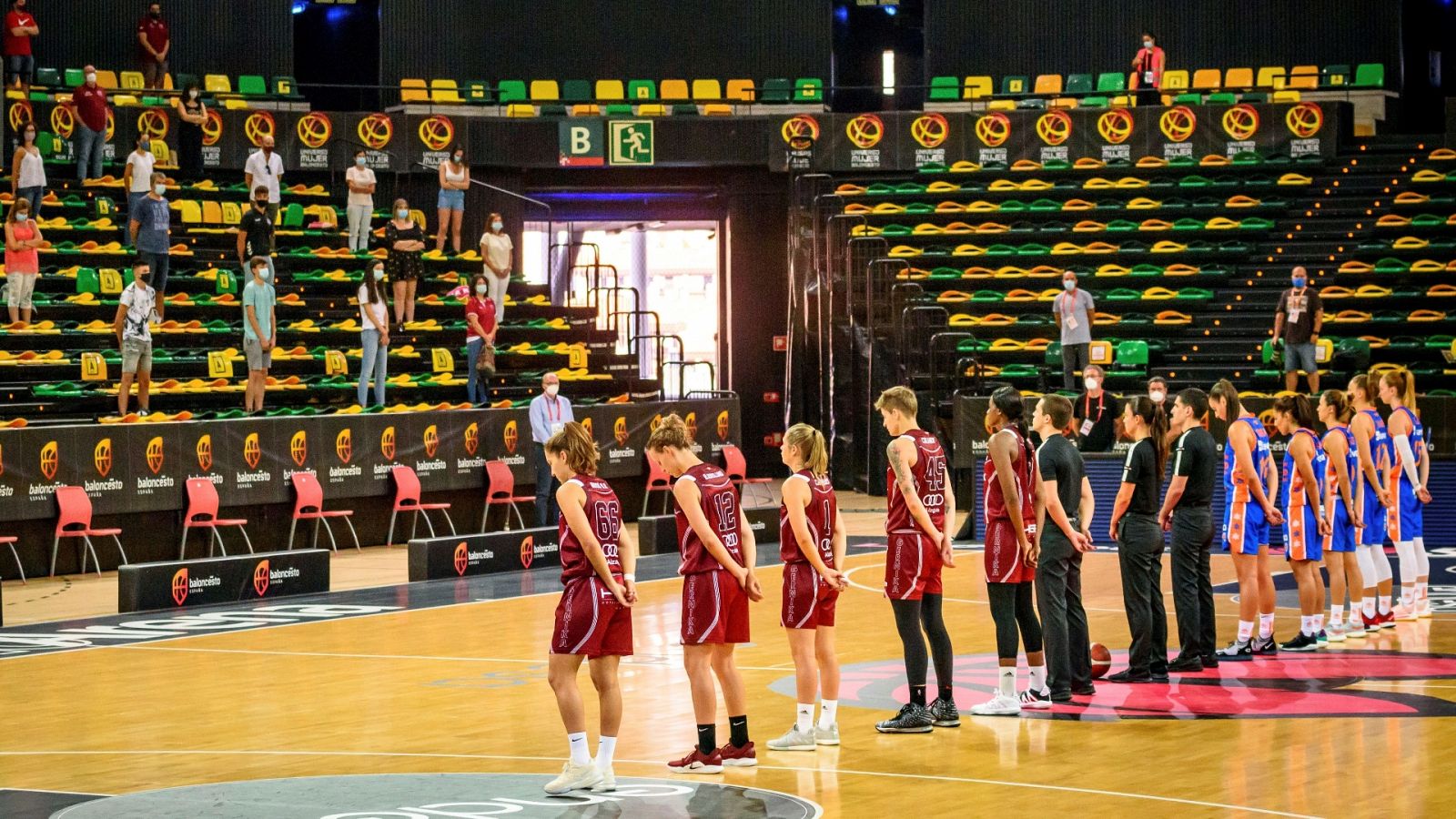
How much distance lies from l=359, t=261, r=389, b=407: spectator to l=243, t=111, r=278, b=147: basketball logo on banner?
20.2ft

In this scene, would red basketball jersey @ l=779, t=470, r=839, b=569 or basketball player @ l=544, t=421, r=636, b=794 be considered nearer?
basketball player @ l=544, t=421, r=636, b=794

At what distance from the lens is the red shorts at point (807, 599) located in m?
9.02

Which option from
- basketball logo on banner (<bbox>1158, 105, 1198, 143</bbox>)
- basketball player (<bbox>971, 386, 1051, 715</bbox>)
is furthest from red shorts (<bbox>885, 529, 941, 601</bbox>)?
basketball logo on banner (<bbox>1158, 105, 1198, 143</bbox>)

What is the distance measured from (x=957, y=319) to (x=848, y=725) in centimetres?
1834

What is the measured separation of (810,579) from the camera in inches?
356

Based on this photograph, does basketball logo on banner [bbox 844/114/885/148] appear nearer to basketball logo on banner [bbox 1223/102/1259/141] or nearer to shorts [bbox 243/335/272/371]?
basketball logo on banner [bbox 1223/102/1259/141]

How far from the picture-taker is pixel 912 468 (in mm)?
→ 9586

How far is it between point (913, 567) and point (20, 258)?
1541 centimetres

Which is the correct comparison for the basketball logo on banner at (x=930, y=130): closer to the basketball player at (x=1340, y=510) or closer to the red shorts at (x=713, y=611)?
the basketball player at (x=1340, y=510)

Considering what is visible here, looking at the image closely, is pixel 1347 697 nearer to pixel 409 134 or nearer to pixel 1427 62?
pixel 409 134

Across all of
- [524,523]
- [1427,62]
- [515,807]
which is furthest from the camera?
[1427,62]

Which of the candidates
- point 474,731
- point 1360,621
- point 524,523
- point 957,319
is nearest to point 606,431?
point 524,523

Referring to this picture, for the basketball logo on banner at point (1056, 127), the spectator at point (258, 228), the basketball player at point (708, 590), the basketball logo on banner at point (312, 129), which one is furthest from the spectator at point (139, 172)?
the basketball player at point (708, 590)

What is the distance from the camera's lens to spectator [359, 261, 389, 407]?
71.3 ft
